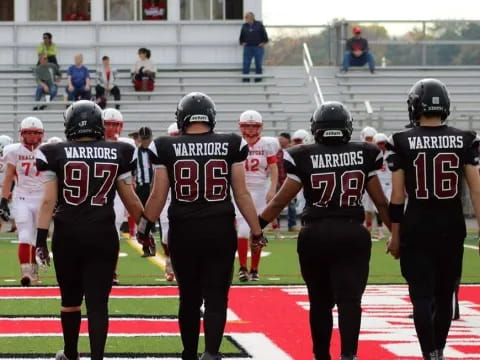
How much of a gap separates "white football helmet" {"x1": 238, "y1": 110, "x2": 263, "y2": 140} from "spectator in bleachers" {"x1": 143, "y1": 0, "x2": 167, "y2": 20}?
18.2 meters

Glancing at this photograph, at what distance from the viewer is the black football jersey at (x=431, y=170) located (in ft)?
25.7

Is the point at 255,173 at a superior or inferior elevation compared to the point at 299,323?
superior

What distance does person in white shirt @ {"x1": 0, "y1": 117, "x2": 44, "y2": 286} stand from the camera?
13.1 meters

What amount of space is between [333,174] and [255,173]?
6286 millimetres

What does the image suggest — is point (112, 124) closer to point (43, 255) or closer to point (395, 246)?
point (43, 255)

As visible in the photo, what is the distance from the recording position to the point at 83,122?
8.08m

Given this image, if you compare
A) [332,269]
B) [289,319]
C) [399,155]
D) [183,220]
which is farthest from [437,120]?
[289,319]

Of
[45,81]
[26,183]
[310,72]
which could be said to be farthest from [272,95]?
[26,183]

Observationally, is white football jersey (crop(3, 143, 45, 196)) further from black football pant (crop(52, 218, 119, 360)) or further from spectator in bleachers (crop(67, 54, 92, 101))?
spectator in bleachers (crop(67, 54, 92, 101))

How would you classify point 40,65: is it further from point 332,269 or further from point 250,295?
point 332,269

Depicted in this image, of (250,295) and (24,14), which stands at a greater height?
(24,14)

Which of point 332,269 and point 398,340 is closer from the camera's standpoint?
point 332,269

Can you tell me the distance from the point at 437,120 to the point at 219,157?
135cm

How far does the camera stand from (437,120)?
799cm
